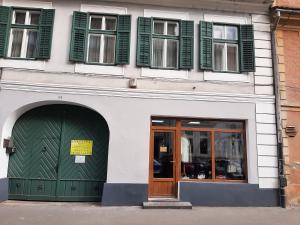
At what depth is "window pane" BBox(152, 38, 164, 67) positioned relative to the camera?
8.94m

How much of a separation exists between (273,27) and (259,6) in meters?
0.79

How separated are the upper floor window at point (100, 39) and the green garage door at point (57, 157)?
1.61 m

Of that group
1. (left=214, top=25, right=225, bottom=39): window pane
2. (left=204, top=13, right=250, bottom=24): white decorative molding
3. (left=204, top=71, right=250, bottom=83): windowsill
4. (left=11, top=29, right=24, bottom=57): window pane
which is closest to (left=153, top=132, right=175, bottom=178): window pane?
(left=204, top=71, right=250, bottom=83): windowsill

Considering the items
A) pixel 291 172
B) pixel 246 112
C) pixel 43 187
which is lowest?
pixel 43 187

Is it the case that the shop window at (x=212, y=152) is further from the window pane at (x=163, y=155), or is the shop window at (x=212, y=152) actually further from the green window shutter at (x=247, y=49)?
the green window shutter at (x=247, y=49)

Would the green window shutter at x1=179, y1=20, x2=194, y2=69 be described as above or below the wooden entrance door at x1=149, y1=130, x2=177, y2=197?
above

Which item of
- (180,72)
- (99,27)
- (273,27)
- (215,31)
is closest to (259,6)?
(273,27)

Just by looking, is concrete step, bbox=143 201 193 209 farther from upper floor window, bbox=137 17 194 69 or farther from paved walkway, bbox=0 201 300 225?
upper floor window, bbox=137 17 194 69

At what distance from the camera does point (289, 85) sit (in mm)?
9023

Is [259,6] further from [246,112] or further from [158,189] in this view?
[158,189]

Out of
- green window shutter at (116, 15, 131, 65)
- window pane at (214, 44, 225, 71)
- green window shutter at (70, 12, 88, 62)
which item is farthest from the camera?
window pane at (214, 44, 225, 71)

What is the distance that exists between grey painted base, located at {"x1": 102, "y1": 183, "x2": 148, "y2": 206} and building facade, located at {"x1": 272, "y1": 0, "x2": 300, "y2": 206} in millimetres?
4113

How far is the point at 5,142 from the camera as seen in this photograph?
8.17 metres

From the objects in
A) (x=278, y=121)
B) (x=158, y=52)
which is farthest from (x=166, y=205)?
(x=158, y=52)
